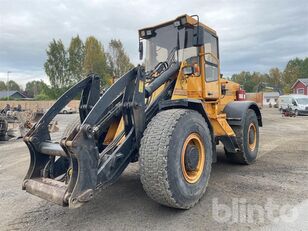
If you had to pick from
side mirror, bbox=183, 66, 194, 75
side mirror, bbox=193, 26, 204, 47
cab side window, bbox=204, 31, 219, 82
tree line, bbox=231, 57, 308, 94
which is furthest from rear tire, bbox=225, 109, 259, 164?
tree line, bbox=231, 57, 308, 94

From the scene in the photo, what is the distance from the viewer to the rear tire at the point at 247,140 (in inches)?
243

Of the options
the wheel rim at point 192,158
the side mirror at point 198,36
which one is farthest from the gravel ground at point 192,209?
the side mirror at point 198,36

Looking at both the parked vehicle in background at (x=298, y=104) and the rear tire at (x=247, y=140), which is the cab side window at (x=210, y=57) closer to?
the rear tire at (x=247, y=140)

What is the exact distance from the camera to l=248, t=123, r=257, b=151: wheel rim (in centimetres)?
667

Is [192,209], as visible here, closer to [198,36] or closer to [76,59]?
[198,36]

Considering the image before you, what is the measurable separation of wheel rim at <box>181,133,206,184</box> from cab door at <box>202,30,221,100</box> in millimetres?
1436

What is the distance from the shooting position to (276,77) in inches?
3159

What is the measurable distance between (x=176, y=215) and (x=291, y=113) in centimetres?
2415

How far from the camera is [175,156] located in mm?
3744

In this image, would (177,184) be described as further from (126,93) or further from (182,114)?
(126,93)

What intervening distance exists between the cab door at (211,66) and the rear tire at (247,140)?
900 millimetres

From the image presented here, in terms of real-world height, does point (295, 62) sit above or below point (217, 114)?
above

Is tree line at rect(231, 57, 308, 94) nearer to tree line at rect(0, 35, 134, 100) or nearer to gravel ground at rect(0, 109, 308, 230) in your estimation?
tree line at rect(0, 35, 134, 100)

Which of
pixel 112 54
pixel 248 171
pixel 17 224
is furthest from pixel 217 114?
pixel 112 54
